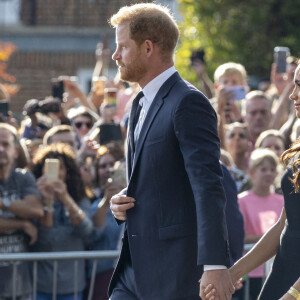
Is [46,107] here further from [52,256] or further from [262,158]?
[52,256]

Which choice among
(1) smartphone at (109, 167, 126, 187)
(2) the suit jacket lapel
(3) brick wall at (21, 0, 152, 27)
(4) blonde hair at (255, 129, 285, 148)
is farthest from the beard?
(3) brick wall at (21, 0, 152, 27)

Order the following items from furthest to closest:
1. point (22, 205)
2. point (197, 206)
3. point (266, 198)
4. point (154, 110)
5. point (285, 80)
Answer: point (285, 80) → point (266, 198) → point (22, 205) → point (154, 110) → point (197, 206)

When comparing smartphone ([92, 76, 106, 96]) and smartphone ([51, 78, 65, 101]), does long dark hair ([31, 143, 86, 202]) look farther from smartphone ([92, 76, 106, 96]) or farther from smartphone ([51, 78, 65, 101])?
smartphone ([92, 76, 106, 96])

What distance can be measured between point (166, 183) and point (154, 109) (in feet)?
1.19

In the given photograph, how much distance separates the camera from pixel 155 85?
475 centimetres

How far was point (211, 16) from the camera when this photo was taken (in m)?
16.6

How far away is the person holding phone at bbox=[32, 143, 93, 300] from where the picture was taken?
285 inches

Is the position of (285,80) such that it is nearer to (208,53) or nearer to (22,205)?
(22,205)

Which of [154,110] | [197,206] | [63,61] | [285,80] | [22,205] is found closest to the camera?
[197,206]

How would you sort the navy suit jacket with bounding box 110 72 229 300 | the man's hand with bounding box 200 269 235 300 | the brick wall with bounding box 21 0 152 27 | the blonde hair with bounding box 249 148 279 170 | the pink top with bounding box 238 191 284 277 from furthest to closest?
the brick wall with bounding box 21 0 152 27
the blonde hair with bounding box 249 148 279 170
the pink top with bounding box 238 191 284 277
the navy suit jacket with bounding box 110 72 229 300
the man's hand with bounding box 200 269 235 300

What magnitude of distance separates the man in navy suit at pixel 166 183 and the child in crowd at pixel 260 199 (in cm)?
298

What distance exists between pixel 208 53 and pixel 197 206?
39.9ft

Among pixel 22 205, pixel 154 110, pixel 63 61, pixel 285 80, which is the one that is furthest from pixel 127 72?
pixel 63 61

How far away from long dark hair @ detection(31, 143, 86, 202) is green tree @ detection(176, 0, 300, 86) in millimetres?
8107
